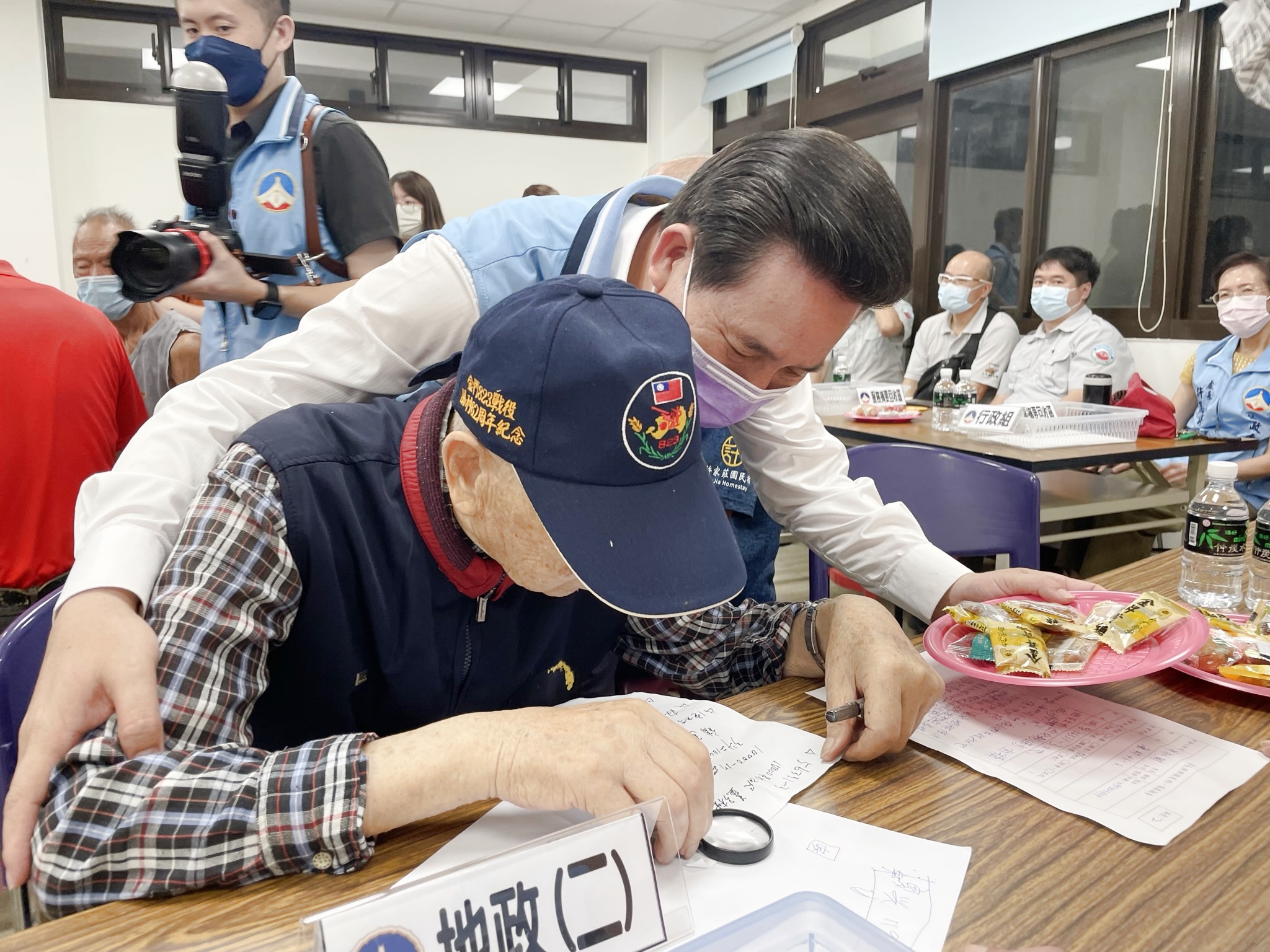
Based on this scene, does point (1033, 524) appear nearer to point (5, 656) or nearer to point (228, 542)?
point (228, 542)

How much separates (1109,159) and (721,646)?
4412mm

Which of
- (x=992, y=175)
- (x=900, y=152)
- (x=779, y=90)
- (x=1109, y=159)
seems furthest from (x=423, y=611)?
(x=779, y=90)

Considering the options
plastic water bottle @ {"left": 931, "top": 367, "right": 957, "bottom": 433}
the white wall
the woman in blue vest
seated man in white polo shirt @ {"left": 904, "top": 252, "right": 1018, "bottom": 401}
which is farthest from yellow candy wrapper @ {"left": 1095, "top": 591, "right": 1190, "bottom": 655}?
the white wall

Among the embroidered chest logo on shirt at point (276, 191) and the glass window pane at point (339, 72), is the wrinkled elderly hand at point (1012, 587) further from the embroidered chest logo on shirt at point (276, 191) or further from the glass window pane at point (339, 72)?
the glass window pane at point (339, 72)

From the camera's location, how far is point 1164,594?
3.90ft

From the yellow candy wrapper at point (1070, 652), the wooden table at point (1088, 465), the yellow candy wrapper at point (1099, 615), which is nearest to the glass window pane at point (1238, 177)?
the wooden table at point (1088, 465)

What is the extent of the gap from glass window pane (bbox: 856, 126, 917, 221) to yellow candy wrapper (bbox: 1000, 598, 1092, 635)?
4951 millimetres

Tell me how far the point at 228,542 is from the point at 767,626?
596 millimetres

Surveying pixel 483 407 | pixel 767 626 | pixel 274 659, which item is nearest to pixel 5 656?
pixel 274 659

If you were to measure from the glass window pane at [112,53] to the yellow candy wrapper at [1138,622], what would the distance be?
22.0 ft

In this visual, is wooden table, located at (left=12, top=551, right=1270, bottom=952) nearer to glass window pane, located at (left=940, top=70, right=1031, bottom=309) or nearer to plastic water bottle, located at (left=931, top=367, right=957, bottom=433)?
plastic water bottle, located at (left=931, top=367, right=957, bottom=433)

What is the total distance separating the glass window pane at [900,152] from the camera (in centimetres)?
560

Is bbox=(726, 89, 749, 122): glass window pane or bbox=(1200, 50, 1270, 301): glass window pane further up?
bbox=(726, 89, 749, 122): glass window pane

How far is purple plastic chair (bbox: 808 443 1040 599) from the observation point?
5.00 feet
